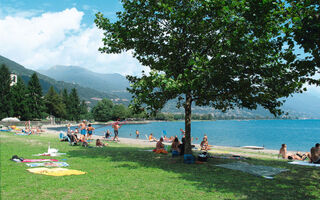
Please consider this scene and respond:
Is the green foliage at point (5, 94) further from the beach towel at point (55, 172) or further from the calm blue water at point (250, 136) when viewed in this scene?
the beach towel at point (55, 172)

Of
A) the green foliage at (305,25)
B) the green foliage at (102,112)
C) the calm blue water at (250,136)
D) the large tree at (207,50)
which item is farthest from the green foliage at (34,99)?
the green foliage at (305,25)

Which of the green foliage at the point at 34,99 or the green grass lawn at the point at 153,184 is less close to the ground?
the green foliage at the point at 34,99

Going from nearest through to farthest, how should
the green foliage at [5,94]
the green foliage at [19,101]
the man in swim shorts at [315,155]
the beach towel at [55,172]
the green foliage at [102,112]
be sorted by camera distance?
the beach towel at [55,172]
the man in swim shorts at [315,155]
the green foliage at [5,94]
the green foliage at [19,101]
the green foliage at [102,112]

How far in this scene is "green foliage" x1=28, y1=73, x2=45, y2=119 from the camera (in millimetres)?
78000

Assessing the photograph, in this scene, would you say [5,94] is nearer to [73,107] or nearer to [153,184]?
[73,107]

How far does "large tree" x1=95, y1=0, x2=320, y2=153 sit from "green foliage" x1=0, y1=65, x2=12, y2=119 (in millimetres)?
65472

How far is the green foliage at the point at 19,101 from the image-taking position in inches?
2808

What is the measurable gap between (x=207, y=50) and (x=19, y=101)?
72.3m

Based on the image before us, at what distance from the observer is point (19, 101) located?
236ft

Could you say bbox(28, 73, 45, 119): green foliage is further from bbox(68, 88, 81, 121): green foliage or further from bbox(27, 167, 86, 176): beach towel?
bbox(27, 167, 86, 176): beach towel

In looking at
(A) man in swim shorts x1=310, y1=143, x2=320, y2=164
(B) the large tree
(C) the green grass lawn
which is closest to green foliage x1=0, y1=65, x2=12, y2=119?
(B) the large tree

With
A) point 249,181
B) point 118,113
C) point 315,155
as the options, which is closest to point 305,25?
point 249,181

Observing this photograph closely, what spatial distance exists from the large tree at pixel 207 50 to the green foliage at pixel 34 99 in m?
72.6

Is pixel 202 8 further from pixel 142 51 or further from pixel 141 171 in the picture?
pixel 141 171
